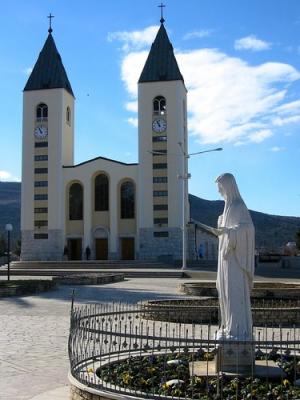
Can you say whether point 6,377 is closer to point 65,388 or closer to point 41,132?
point 65,388

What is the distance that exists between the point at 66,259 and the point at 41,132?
12.6 meters

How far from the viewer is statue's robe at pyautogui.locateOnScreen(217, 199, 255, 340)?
22.3ft

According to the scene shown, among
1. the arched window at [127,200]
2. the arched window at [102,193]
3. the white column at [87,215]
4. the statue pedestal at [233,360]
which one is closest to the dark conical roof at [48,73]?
the arched window at [102,193]

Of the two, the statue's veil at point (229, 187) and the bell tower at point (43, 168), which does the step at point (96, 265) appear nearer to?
the bell tower at point (43, 168)

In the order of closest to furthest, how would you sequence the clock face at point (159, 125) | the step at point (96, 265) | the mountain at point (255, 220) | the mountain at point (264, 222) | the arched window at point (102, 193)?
the step at point (96, 265) → the clock face at point (159, 125) → the arched window at point (102, 193) → the mountain at point (264, 222) → the mountain at point (255, 220)

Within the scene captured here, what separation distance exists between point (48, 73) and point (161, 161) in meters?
15.4

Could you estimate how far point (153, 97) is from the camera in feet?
181

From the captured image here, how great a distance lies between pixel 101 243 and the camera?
186ft

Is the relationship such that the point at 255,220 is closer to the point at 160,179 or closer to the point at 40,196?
the point at 160,179

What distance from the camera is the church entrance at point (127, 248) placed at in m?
55.9

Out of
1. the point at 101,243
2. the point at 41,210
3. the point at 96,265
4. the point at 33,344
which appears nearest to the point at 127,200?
the point at 101,243

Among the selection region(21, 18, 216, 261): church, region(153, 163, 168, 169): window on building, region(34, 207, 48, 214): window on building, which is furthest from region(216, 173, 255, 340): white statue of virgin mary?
region(34, 207, 48, 214): window on building

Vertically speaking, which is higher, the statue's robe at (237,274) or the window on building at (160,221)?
the window on building at (160,221)

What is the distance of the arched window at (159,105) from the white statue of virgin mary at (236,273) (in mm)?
48749
